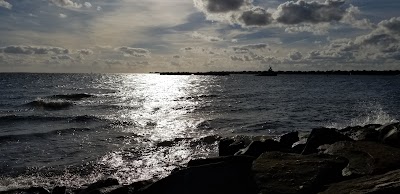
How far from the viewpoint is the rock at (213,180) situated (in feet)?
25.5

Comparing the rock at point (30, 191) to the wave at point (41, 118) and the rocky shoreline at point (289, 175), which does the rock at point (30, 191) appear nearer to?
the rocky shoreline at point (289, 175)

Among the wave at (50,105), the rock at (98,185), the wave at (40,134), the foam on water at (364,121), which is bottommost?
the wave at (50,105)

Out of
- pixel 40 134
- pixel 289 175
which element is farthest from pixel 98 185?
pixel 40 134

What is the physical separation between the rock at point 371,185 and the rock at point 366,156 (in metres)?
1.03

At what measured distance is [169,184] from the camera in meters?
8.23

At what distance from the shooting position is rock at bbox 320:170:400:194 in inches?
244

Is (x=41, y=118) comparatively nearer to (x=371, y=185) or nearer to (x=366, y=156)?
(x=366, y=156)

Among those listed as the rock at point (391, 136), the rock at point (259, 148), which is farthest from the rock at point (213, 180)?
the rock at point (391, 136)

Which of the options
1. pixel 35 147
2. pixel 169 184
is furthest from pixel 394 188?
pixel 35 147

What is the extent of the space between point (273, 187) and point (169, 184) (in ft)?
7.43

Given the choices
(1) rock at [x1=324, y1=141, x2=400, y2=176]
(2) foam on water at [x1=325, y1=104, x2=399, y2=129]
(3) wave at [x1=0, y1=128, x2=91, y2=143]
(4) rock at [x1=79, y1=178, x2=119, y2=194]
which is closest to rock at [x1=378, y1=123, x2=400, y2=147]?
(1) rock at [x1=324, y1=141, x2=400, y2=176]

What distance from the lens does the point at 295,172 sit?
25.2 feet

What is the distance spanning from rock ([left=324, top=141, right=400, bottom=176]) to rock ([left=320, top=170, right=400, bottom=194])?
Answer: 40.5 inches

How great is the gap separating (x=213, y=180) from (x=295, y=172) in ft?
5.45
